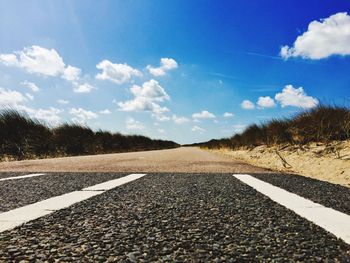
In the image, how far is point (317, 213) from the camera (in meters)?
2.37

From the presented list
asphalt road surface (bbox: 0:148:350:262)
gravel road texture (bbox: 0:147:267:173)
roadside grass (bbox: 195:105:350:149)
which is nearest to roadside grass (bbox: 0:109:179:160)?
gravel road texture (bbox: 0:147:267:173)

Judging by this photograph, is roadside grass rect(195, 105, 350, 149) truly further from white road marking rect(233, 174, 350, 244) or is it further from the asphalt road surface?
the asphalt road surface

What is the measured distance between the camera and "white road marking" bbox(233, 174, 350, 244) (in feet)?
6.23

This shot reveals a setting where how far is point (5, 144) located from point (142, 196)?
11.9 m

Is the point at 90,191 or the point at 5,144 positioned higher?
the point at 5,144

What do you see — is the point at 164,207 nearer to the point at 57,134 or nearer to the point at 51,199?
the point at 51,199

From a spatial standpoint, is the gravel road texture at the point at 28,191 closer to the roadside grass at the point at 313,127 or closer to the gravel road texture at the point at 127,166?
the gravel road texture at the point at 127,166

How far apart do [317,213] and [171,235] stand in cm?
110

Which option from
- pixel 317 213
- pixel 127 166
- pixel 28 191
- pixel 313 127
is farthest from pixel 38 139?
pixel 317 213

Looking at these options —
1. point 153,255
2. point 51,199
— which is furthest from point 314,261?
point 51,199

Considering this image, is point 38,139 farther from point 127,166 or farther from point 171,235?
point 171,235

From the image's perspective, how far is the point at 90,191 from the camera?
130 inches

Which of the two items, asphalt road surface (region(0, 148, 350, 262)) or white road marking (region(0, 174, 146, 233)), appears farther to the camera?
white road marking (region(0, 174, 146, 233))

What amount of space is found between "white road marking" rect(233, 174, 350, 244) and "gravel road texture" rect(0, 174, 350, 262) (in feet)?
0.21
